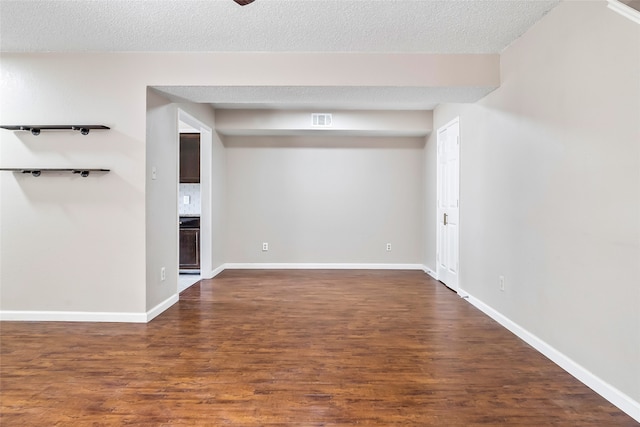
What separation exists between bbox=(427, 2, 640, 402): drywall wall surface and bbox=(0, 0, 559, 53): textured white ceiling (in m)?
0.41

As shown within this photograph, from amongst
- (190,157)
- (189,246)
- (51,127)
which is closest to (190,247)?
(189,246)

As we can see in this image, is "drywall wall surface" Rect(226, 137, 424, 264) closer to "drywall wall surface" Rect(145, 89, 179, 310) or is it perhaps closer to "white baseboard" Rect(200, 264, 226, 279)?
"white baseboard" Rect(200, 264, 226, 279)

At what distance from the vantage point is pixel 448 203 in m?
5.05

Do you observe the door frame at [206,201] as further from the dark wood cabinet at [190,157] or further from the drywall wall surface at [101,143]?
the drywall wall surface at [101,143]

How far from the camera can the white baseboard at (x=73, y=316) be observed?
352cm

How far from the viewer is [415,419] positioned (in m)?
1.92

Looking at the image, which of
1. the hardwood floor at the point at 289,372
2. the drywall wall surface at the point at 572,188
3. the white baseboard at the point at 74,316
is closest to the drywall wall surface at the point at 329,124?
the drywall wall surface at the point at 572,188

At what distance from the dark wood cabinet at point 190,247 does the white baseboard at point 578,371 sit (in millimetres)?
4180

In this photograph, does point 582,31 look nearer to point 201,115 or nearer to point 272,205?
point 201,115

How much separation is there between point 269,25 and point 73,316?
313 centimetres

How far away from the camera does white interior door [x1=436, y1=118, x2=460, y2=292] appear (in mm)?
4723

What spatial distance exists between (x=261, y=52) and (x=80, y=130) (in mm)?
1788

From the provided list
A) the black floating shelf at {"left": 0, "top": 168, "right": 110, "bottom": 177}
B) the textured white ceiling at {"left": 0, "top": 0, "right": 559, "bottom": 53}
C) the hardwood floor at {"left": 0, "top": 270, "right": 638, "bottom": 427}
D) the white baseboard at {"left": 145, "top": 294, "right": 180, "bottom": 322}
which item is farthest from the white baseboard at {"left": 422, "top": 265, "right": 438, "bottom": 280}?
the black floating shelf at {"left": 0, "top": 168, "right": 110, "bottom": 177}

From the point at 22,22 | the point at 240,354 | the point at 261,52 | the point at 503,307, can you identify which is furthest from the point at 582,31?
the point at 22,22
